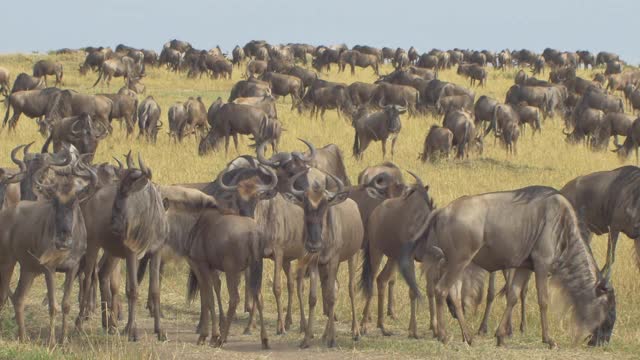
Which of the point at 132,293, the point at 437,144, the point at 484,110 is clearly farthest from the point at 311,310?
the point at 484,110

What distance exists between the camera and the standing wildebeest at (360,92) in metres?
32.2

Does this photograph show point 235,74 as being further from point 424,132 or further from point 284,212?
point 284,212

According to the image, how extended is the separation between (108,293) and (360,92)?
23196mm

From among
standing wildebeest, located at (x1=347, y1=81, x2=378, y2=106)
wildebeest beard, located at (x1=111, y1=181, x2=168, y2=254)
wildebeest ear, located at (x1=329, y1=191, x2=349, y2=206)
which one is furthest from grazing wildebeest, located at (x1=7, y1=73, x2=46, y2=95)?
wildebeest ear, located at (x1=329, y1=191, x2=349, y2=206)

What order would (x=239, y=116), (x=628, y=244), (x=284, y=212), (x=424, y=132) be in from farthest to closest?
(x=424, y=132) < (x=239, y=116) < (x=628, y=244) < (x=284, y=212)

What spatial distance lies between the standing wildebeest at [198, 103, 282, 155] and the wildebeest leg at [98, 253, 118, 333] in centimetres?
1181

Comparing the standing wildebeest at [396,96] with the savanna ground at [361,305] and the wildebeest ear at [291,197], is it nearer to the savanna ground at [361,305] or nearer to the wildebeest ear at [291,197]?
the savanna ground at [361,305]

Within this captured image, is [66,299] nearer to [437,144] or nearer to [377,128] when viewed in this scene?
[437,144]

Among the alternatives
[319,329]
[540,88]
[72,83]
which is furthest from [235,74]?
[319,329]

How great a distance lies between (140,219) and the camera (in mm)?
8922

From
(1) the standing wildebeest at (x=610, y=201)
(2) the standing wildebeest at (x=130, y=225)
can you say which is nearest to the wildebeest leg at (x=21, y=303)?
(2) the standing wildebeest at (x=130, y=225)

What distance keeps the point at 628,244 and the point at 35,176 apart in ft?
25.0

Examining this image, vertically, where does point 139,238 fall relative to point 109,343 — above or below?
above

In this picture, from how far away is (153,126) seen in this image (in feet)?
79.0
